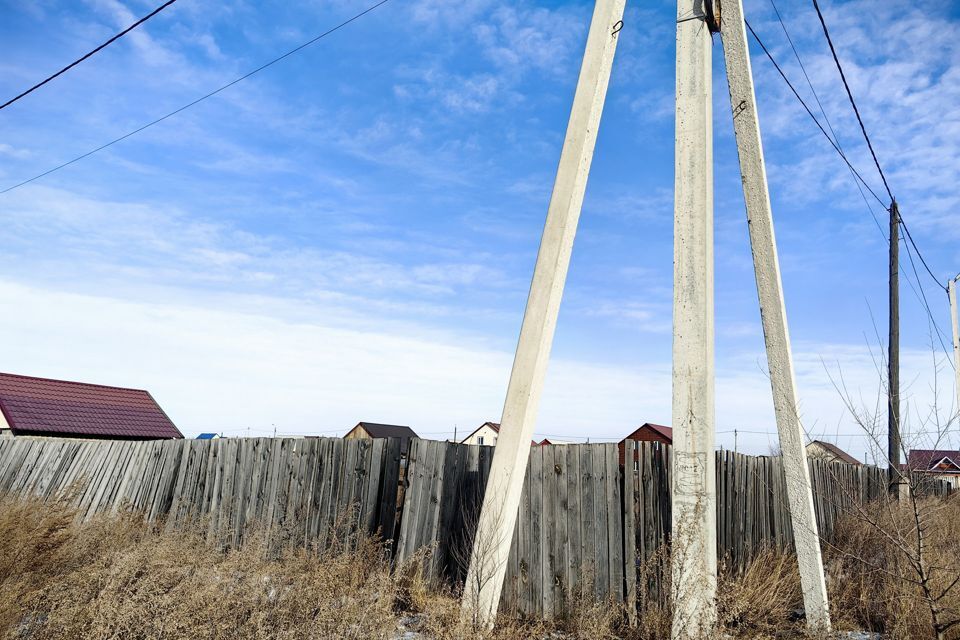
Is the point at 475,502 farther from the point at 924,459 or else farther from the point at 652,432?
the point at 652,432

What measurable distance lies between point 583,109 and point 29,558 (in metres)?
6.09

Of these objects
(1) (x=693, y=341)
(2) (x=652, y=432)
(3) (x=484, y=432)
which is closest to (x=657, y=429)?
Result: (2) (x=652, y=432)

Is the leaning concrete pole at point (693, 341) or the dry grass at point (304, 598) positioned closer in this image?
the dry grass at point (304, 598)

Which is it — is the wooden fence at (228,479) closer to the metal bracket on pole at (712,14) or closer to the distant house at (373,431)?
the metal bracket on pole at (712,14)

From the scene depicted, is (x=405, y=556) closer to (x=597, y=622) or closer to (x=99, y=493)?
(x=597, y=622)

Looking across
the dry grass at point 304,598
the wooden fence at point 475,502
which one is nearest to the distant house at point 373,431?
the wooden fence at point 475,502

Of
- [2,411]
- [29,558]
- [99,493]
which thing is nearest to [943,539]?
[29,558]

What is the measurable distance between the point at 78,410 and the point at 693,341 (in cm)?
1991

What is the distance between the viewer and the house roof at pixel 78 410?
17469mm

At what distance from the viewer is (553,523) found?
5410 millimetres

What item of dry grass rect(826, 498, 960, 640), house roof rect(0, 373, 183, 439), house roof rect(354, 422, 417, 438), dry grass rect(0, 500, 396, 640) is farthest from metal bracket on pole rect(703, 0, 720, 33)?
house roof rect(354, 422, 417, 438)

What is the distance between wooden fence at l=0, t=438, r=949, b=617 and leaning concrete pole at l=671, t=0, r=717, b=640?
0.30 m

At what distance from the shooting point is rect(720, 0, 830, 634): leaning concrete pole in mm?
5129

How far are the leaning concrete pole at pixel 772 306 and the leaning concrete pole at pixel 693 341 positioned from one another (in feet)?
2.68
